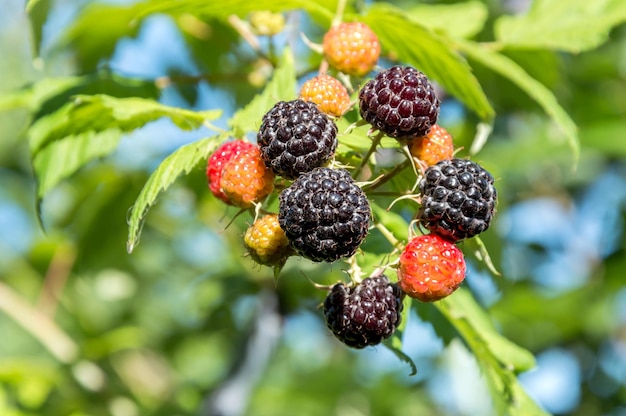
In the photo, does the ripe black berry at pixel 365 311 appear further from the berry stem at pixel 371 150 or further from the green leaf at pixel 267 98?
the green leaf at pixel 267 98

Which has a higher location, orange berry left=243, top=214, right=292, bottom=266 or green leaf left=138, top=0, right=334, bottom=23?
green leaf left=138, top=0, right=334, bottom=23

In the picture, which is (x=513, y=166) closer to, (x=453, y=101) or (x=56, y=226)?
(x=453, y=101)

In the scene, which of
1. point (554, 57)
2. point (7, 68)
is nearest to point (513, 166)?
point (554, 57)

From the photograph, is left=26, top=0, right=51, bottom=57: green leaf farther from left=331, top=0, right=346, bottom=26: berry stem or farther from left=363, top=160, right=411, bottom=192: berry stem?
left=363, top=160, right=411, bottom=192: berry stem

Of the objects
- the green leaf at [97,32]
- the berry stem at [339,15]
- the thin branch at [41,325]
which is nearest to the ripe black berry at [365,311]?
the berry stem at [339,15]

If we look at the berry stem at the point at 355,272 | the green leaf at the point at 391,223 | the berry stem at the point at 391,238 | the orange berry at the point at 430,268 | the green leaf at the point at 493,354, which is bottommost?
the green leaf at the point at 493,354

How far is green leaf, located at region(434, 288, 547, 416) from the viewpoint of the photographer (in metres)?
1.94

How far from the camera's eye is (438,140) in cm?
159

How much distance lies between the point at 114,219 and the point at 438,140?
6.14 feet

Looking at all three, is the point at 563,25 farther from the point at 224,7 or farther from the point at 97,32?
the point at 97,32

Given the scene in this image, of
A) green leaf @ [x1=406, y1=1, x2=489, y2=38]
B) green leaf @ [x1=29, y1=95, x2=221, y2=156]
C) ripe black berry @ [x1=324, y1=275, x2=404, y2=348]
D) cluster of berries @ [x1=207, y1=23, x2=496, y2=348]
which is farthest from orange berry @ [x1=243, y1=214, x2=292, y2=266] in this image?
green leaf @ [x1=406, y1=1, x2=489, y2=38]

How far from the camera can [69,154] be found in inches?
81.8

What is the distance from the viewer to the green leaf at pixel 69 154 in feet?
6.66

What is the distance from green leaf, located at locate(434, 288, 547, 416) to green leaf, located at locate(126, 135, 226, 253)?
2.18 feet
